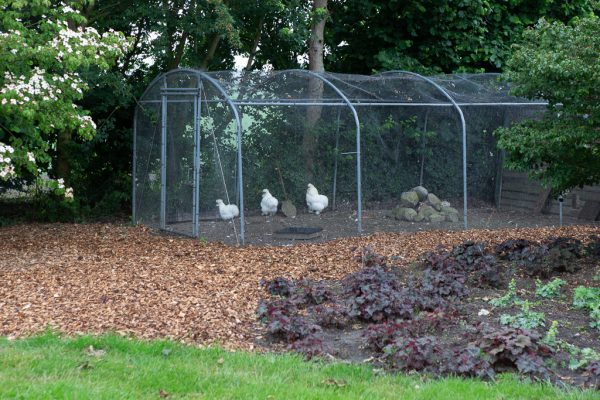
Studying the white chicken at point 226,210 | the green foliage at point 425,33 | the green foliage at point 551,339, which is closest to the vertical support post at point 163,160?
the white chicken at point 226,210

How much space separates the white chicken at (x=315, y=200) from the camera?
12.5 m

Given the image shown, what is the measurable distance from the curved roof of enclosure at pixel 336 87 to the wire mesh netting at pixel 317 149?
2cm

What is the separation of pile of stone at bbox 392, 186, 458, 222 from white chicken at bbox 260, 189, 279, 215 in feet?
6.78

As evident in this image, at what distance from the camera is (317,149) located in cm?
1277

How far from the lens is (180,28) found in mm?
13914

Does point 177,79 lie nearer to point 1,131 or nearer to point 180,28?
point 180,28

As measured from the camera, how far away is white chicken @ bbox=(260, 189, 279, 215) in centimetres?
1221

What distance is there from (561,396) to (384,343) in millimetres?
1420

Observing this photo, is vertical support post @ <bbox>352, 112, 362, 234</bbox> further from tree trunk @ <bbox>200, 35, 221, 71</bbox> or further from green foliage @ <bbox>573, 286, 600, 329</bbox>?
green foliage @ <bbox>573, 286, 600, 329</bbox>

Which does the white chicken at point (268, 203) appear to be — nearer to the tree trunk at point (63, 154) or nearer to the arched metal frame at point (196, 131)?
the arched metal frame at point (196, 131)

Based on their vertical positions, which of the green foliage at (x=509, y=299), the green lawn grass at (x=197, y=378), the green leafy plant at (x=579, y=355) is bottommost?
the green lawn grass at (x=197, y=378)

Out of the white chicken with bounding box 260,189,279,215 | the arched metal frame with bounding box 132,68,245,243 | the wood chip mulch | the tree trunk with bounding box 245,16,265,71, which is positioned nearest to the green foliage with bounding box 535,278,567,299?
the wood chip mulch

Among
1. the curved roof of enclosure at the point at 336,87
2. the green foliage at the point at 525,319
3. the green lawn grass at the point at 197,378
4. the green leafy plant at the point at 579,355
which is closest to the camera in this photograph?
the green lawn grass at the point at 197,378

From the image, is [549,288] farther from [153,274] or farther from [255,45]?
[255,45]
